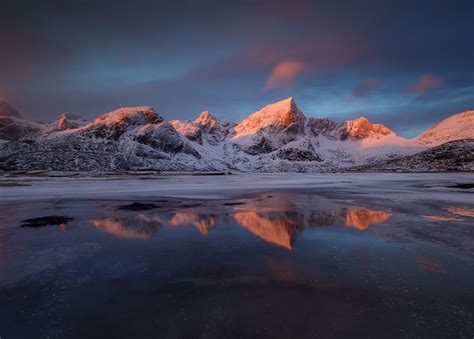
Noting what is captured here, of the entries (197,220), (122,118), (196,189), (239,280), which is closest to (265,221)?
(197,220)

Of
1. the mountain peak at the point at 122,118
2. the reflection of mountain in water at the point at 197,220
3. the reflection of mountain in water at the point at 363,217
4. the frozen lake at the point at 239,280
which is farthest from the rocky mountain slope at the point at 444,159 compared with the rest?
the frozen lake at the point at 239,280

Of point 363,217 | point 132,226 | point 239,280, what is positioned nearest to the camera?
point 239,280

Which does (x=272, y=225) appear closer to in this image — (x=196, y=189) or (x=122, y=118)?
(x=196, y=189)

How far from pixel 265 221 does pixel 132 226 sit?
6.30 meters

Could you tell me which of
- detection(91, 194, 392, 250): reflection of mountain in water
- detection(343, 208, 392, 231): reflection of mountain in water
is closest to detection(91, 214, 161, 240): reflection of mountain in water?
detection(91, 194, 392, 250): reflection of mountain in water

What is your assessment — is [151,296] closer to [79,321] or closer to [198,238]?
[79,321]

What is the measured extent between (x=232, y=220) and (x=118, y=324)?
9.67 metres

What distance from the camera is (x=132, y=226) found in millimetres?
13242

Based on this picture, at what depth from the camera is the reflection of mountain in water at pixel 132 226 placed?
1166cm

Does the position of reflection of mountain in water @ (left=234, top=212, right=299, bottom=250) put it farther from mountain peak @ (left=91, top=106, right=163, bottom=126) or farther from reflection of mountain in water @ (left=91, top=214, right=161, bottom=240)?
mountain peak @ (left=91, top=106, right=163, bottom=126)

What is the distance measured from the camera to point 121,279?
700cm

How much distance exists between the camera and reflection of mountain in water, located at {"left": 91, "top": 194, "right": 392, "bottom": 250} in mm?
11680

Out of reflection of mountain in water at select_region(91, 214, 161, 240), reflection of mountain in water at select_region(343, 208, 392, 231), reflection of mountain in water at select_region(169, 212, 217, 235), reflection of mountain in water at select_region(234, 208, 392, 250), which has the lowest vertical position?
reflection of mountain in water at select_region(343, 208, 392, 231)

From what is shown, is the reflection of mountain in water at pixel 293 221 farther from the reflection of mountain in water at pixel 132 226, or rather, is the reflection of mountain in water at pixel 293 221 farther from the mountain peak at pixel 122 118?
the mountain peak at pixel 122 118
